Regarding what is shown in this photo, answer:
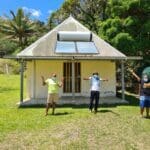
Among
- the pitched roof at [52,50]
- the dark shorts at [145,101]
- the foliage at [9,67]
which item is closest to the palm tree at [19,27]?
the foliage at [9,67]

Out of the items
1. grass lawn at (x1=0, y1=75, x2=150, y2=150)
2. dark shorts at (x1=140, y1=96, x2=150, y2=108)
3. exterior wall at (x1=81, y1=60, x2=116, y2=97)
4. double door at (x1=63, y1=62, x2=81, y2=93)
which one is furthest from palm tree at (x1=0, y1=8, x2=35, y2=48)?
dark shorts at (x1=140, y1=96, x2=150, y2=108)

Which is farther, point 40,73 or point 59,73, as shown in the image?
point 59,73

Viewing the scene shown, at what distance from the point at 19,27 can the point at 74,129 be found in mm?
44816

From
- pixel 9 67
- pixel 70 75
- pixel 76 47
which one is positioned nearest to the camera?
pixel 76 47

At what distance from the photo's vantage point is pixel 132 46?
96.8 feet

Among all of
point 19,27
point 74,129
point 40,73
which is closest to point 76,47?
point 40,73

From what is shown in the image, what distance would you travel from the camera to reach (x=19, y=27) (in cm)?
5866

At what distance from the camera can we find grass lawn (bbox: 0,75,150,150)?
41.6 ft

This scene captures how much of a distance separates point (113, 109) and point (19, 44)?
3918 cm

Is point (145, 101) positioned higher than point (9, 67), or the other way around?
point (9, 67)

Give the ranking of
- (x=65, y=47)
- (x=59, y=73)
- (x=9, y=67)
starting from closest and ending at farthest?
1. (x=65, y=47)
2. (x=59, y=73)
3. (x=9, y=67)

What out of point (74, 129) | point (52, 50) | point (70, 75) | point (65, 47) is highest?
point (65, 47)

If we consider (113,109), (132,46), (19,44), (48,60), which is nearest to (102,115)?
(113,109)

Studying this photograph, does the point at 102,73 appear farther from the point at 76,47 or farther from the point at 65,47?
the point at 65,47
